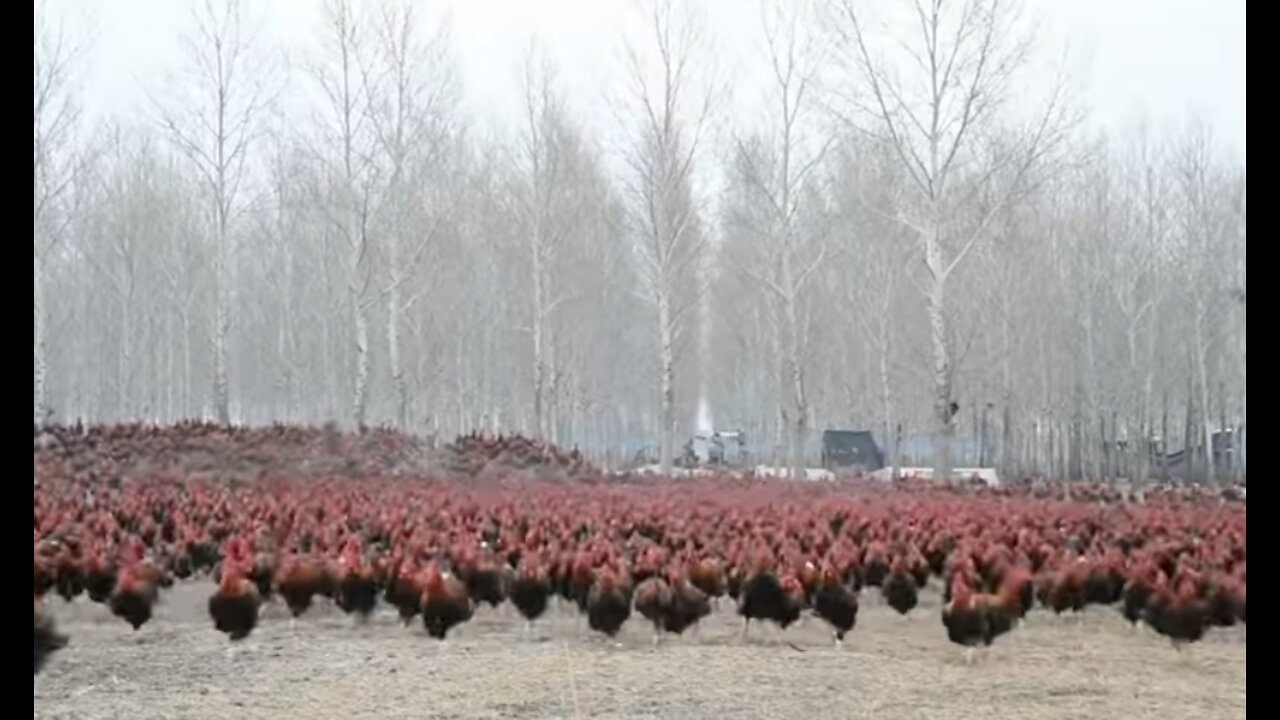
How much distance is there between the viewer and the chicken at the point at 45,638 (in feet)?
11.7

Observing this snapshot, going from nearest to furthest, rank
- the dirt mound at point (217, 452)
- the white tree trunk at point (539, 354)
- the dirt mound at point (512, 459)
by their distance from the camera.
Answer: the dirt mound at point (217, 452)
the dirt mound at point (512, 459)
the white tree trunk at point (539, 354)

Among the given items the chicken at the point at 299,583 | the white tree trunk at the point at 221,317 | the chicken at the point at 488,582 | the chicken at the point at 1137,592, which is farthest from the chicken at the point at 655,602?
the white tree trunk at the point at 221,317

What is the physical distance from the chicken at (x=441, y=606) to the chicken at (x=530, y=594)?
0.23 metres

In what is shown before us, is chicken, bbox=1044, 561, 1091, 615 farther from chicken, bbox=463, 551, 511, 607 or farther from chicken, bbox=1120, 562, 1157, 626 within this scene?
chicken, bbox=463, 551, 511, 607

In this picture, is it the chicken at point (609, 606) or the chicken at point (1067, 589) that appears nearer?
the chicken at point (1067, 589)

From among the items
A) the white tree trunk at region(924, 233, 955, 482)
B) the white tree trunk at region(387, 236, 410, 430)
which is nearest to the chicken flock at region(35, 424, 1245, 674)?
the white tree trunk at region(924, 233, 955, 482)

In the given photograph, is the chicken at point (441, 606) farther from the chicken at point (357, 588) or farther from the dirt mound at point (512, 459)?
the dirt mound at point (512, 459)

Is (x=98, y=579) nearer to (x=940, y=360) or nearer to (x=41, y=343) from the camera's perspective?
(x=41, y=343)

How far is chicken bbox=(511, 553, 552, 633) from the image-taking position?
4098mm

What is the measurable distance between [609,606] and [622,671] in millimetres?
348

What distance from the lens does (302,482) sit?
19.3ft
